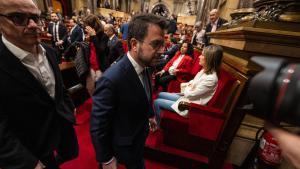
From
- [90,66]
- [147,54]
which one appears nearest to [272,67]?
[147,54]

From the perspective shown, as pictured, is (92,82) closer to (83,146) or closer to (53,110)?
(83,146)

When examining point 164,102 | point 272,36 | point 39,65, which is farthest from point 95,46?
point 272,36

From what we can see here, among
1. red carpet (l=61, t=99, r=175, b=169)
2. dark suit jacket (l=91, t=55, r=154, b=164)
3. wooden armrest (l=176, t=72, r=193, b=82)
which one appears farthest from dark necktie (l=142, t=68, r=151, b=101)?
wooden armrest (l=176, t=72, r=193, b=82)

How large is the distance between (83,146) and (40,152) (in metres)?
1.42

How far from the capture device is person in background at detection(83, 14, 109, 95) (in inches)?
116

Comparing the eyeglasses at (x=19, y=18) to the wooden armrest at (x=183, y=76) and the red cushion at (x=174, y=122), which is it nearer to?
the red cushion at (x=174, y=122)

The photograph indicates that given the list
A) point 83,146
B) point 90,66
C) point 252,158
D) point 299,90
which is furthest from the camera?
point 90,66

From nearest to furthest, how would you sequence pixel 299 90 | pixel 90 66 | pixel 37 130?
pixel 299 90
pixel 37 130
pixel 90 66

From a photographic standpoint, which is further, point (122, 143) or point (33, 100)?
point (122, 143)

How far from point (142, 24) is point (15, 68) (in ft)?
2.54

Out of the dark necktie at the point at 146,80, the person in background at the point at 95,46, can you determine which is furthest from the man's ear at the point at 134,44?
the person in background at the point at 95,46

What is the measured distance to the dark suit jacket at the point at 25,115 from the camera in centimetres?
96

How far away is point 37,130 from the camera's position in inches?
44.8

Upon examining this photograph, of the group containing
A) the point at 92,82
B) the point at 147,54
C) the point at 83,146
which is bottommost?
the point at 83,146
